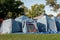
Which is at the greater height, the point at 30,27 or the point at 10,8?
the point at 10,8

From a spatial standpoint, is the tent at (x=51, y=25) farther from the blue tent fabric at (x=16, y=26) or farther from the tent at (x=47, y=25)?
the blue tent fabric at (x=16, y=26)

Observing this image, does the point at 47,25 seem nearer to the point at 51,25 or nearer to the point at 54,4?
the point at 51,25

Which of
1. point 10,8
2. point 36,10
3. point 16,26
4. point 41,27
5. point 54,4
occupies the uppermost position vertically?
point 54,4

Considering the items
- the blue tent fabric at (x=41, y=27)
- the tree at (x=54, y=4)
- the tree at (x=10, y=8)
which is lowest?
the blue tent fabric at (x=41, y=27)

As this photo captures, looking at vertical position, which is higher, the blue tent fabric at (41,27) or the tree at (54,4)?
the tree at (54,4)

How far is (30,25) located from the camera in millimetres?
16312

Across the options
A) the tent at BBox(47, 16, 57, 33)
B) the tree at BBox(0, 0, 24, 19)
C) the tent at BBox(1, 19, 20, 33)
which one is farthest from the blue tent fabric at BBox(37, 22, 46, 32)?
the tree at BBox(0, 0, 24, 19)

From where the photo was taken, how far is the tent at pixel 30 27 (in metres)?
16.1

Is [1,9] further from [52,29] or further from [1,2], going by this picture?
[52,29]

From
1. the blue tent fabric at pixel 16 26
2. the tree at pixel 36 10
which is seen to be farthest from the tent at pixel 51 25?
the tree at pixel 36 10

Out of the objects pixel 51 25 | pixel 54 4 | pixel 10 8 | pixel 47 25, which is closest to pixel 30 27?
pixel 47 25

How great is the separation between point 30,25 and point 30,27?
0.18 meters

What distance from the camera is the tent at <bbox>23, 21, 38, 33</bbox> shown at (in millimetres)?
16109

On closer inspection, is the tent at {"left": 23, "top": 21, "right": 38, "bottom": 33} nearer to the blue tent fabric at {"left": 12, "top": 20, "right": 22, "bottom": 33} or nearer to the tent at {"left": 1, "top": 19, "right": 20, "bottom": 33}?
the blue tent fabric at {"left": 12, "top": 20, "right": 22, "bottom": 33}
